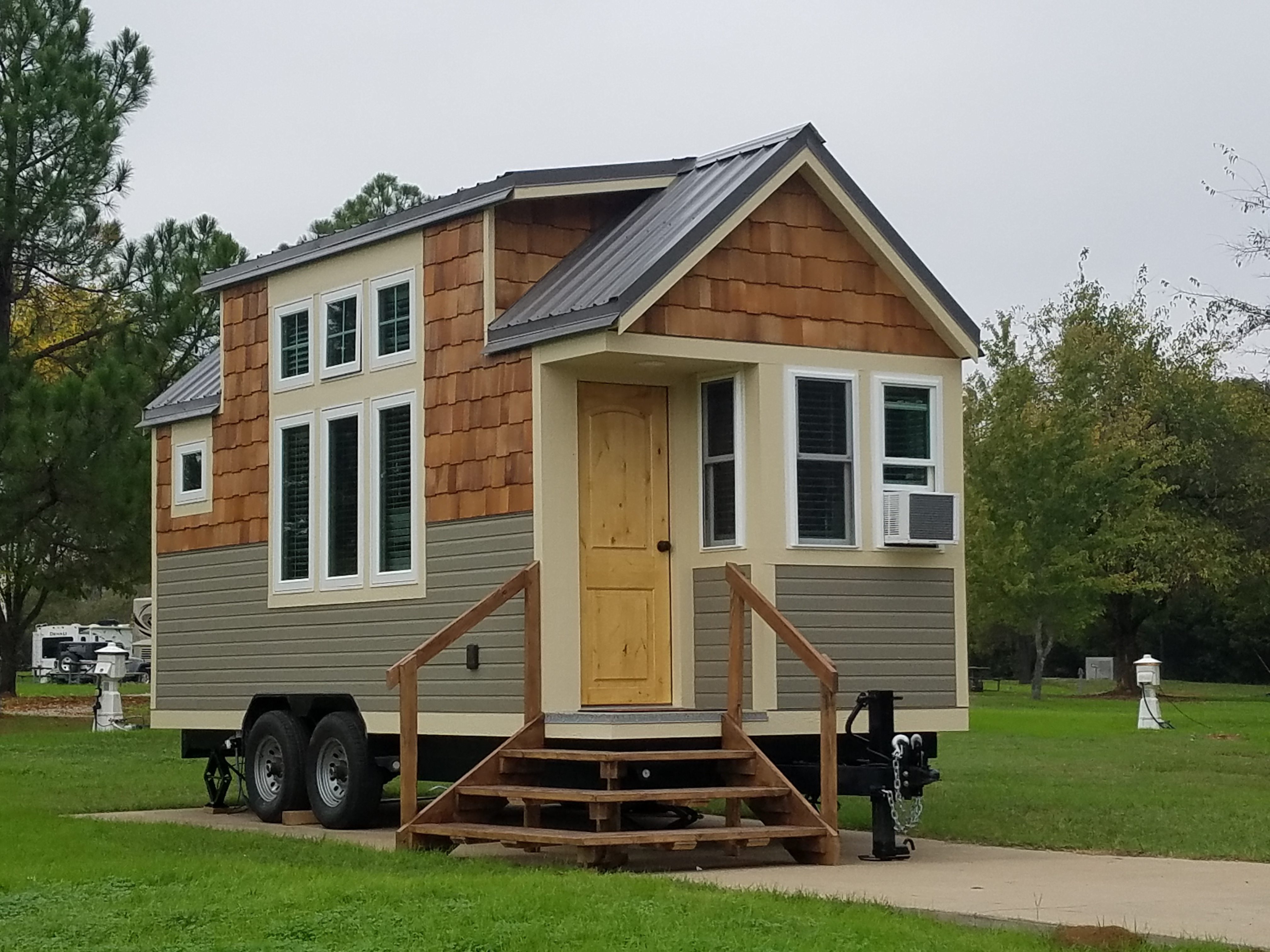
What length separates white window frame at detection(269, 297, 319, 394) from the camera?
16016 mm

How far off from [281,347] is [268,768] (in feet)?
11.4

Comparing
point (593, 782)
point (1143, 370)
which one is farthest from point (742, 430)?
point (1143, 370)

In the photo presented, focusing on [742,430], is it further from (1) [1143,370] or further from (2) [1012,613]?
(1) [1143,370]

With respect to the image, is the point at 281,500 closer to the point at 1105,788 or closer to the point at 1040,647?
the point at 1105,788

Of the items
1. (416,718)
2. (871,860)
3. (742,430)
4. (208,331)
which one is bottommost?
(871,860)

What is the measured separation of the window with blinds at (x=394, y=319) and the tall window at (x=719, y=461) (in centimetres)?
243

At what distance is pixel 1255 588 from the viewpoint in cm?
5175

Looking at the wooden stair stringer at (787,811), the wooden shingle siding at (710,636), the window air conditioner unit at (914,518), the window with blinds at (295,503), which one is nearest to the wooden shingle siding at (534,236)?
the wooden shingle siding at (710,636)

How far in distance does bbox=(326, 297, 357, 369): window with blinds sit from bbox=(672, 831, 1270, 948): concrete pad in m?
5.46

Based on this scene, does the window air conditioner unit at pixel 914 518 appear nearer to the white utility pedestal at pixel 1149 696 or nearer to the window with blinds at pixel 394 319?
the window with blinds at pixel 394 319

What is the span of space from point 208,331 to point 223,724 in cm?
1498

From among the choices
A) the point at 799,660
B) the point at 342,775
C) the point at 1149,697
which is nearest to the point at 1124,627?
the point at 1149,697

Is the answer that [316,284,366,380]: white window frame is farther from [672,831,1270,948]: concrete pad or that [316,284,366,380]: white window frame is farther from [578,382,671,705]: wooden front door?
[672,831,1270,948]: concrete pad

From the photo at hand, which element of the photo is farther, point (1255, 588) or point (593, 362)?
point (1255, 588)
